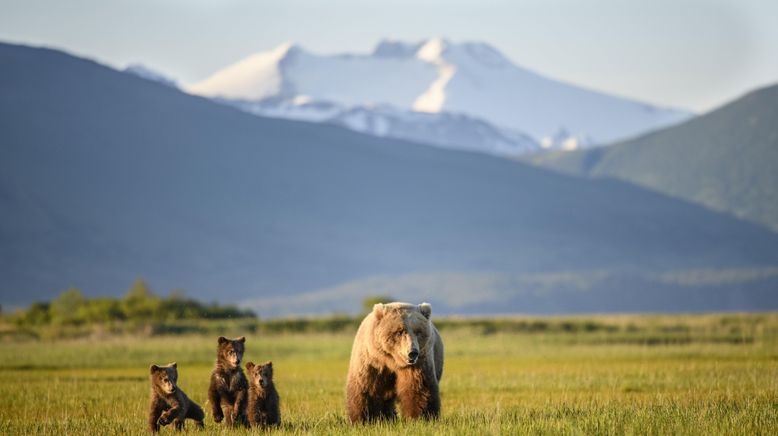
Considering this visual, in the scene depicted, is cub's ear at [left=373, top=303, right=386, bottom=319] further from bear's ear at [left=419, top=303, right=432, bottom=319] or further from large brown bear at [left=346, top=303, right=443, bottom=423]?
bear's ear at [left=419, top=303, right=432, bottom=319]

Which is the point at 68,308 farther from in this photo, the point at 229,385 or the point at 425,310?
the point at 425,310

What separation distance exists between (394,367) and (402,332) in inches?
18.8

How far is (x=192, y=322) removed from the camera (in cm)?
5653

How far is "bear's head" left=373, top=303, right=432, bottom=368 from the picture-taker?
48.1ft

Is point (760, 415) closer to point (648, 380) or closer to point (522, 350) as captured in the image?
point (648, 380)

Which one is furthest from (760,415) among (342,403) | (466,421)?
(342,403)

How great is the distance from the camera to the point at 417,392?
1502 centimetres

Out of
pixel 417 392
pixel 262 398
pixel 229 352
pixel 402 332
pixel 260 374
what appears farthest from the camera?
pixel 262 398

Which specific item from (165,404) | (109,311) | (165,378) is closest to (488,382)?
(165,404)

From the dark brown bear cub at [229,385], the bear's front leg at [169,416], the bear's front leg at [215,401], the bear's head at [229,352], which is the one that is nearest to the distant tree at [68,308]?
the bear's front leg at [215,401]

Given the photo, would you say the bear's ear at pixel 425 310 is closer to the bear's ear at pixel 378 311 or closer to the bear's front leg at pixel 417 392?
the bear's ear at pixel 378 311

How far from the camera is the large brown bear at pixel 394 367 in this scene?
14.9 metres

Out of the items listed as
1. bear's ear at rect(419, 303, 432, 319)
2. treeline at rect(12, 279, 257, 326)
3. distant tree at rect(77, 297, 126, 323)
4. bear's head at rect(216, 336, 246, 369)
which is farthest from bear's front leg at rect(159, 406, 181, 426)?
distant tree at rect(77, 297, 126, 323)

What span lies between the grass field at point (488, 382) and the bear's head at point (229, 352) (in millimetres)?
768
